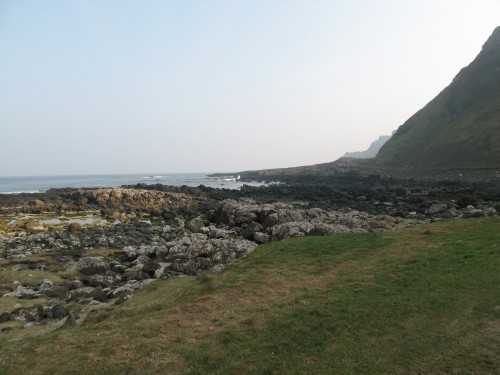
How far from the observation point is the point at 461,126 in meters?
134

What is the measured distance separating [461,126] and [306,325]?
476 ft

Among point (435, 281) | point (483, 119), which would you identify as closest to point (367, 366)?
point (435, 281)

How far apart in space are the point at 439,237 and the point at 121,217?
4497 cm

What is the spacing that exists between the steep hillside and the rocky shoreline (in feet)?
224

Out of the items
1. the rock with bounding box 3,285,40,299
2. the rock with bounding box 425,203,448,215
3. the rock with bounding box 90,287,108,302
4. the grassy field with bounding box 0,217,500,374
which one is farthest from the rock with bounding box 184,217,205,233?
the rock with bounding box 425,203,448,215

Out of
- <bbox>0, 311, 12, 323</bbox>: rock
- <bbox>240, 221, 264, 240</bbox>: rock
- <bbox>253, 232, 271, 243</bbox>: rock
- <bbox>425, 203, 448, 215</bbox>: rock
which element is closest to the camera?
<bbox>0, 311, 12, 323</bbox>: rock

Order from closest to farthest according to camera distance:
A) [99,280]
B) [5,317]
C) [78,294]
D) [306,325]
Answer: [306,325]
[5,317]
[78,294]
[99,280]

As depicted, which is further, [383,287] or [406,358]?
[383,287]

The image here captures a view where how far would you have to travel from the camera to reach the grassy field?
966 centimetres

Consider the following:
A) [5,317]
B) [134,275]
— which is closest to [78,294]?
[5,317]

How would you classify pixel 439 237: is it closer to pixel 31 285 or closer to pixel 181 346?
pixel 181 346

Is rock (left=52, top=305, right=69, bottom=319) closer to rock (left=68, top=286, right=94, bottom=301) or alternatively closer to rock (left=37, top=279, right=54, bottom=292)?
rock (left=68, top=286, right=94, bottom=301)

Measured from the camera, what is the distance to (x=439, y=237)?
2083cm

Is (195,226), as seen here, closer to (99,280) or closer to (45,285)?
(99,280)
